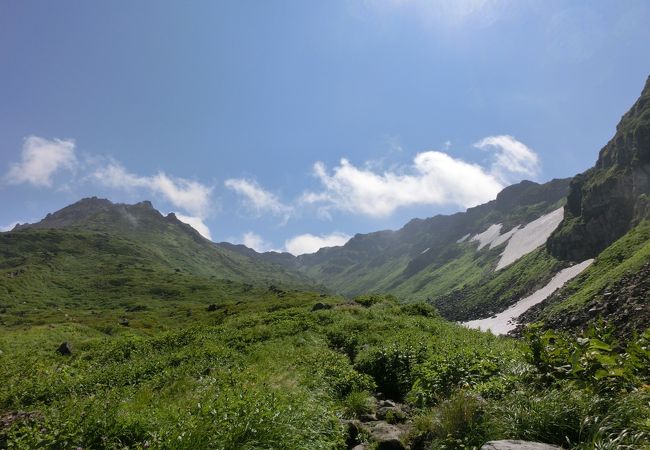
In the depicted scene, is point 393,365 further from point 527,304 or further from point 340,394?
point 527,304

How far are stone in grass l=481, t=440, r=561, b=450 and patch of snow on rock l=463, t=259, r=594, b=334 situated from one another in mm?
114635

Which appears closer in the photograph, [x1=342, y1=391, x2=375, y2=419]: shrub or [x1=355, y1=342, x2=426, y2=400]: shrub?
[x1=342, y1=391, x2=375, y2=419]: shrub

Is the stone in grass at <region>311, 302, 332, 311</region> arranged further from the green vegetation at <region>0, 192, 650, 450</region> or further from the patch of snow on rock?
the patch of snow on rock

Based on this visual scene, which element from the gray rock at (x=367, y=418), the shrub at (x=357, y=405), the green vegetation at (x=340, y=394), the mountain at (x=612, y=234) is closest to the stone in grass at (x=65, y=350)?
the green vegetation at (x=340, y=394)

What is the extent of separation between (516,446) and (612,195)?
176 m

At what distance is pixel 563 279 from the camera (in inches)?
5536

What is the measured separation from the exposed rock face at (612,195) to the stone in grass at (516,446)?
152 m

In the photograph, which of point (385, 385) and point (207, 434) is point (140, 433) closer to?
point (207, 434)

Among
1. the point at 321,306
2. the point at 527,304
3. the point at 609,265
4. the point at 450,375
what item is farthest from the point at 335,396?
the point at 527,304

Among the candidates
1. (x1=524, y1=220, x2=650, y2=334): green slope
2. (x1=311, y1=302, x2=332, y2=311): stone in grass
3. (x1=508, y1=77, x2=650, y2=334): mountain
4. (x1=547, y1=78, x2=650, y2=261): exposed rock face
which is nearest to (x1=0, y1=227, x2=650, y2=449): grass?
(x1=524, y1=220, x2=650, y2=334): green slope

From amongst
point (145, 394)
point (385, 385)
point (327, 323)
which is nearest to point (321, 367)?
point (385, 385)

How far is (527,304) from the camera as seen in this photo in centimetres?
13362

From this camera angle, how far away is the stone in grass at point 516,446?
7586 millimetres

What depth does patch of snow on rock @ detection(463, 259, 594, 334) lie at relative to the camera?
120250 millimetres
